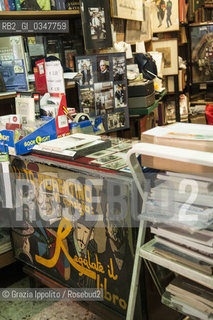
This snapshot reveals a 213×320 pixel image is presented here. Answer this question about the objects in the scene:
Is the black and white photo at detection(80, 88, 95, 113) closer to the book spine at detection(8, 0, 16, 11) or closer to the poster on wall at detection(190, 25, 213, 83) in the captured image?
the book spine at detection(8, 0, 16, 11)

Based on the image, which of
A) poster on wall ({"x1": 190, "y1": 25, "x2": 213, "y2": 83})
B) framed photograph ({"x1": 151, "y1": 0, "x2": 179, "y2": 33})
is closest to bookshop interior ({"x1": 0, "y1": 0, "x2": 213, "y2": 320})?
framed photograph ({"x1": 151, "y1": 0, "x2": 179, "y2": 33})

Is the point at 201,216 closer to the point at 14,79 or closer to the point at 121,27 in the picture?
the point at 14,79

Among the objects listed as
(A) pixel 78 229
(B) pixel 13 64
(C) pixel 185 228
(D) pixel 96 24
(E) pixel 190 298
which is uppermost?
(D) pixel 96 24

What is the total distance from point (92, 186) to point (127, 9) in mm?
2350

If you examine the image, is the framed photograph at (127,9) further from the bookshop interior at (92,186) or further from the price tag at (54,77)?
the price tag at (54,77)

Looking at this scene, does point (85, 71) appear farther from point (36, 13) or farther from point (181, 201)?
point (181, 201)

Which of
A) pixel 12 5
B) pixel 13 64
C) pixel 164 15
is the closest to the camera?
pixel 12 5

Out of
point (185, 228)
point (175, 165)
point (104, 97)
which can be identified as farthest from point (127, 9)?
point (185, 228)

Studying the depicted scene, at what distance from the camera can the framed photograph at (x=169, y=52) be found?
14.6 ft

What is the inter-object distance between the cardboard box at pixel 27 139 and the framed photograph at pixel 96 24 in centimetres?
83

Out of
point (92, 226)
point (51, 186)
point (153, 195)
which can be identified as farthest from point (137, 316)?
point (51, 186)

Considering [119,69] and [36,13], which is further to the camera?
[119,69]

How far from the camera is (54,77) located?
2240mm

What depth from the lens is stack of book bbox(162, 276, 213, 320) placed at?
1351mm
